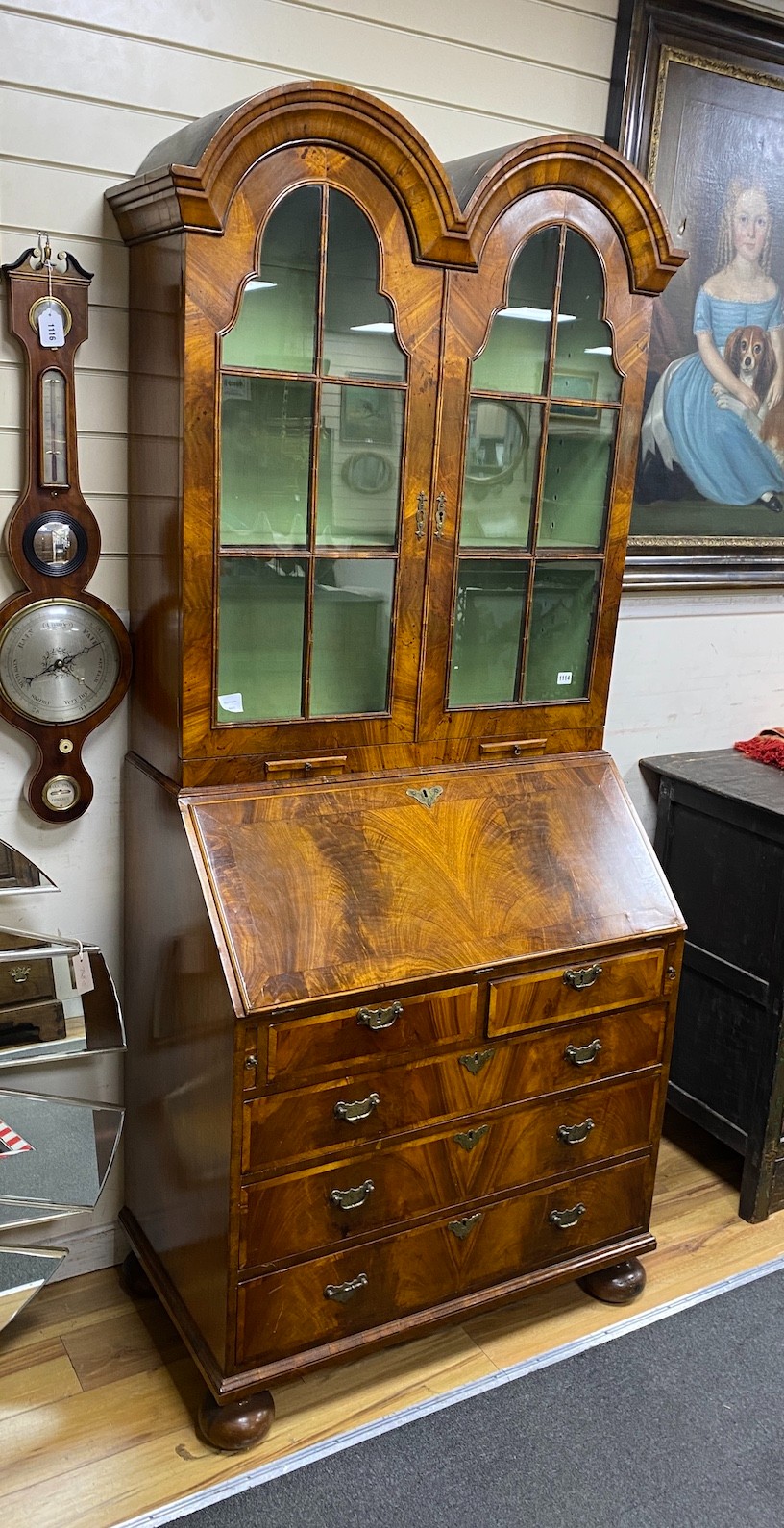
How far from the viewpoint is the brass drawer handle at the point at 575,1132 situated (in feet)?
7.41

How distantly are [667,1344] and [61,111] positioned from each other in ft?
8.28

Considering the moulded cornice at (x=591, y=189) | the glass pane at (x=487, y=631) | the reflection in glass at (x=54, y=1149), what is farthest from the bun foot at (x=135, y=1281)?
the moulded cornice at (x=591, y=189)

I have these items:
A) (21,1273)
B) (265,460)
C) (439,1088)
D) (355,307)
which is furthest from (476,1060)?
(355,307)

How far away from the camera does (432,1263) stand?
2.16m

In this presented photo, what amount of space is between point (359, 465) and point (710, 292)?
123cm

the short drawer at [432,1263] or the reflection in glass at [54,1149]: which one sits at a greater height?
the reflection in glass at [54,1149]

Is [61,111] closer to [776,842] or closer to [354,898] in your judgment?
[354,898]

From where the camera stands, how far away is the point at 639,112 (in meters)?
2.52

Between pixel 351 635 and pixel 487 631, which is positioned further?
pixel 487 631

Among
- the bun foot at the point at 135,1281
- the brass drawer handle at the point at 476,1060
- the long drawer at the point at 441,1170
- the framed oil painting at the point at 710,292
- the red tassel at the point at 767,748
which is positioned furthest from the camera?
the red tassel at the point at 767,748

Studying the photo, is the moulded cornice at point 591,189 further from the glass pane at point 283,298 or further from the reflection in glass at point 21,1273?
the reflection in glass at point 21,1273

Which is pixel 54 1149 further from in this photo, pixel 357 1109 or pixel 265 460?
pixel 265 460

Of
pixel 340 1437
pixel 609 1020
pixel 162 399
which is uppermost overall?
pixel 162 399

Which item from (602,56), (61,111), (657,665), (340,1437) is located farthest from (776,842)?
(61,111)
